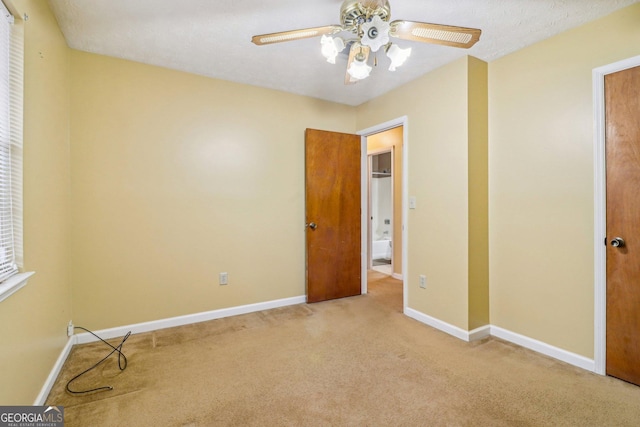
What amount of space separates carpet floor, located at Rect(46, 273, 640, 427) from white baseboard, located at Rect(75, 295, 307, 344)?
0.31 ft

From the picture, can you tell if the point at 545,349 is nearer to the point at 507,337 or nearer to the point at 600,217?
the point at 507,337

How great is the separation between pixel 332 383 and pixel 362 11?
7.25 ft

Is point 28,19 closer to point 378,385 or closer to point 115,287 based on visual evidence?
point 115,287

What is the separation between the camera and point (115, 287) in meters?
2.61

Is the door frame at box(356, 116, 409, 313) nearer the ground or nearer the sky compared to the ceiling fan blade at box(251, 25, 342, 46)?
nearer the ground

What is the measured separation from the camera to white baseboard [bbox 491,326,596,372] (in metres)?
2.08

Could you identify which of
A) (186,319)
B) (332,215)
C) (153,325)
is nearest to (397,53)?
(332,215)

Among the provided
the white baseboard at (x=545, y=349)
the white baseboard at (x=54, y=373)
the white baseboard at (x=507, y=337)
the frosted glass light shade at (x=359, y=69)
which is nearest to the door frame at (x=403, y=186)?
the white baseboard at (x=507, y=337)

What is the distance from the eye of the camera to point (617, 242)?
6.33 feet

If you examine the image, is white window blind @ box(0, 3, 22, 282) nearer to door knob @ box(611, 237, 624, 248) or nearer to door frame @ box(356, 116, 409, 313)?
door frame @ box(356, 116, 409, 313)

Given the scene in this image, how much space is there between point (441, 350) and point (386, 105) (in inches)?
101

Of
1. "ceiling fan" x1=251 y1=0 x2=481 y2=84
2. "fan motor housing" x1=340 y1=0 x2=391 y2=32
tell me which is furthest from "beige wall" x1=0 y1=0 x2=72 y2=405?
"fan motor housing" x1=340 y1=0 x2=391 y2=32

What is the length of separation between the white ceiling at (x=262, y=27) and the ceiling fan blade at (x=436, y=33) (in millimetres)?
354

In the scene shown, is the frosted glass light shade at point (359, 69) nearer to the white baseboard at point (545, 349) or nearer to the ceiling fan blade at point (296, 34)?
the ceiling fan blade at point (296, 34)
